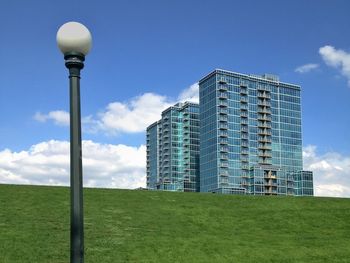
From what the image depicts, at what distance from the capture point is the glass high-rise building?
163375 mm

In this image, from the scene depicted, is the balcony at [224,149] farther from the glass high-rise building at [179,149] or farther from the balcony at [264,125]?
the glass high-rise building at [179,149]

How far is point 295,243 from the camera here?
822 inches

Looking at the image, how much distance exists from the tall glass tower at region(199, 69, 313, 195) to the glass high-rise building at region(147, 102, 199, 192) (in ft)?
46.9

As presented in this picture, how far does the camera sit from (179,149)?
Result: 17162 centimetres

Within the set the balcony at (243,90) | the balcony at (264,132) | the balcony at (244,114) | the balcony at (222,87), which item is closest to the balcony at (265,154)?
the balcony at (264,132)

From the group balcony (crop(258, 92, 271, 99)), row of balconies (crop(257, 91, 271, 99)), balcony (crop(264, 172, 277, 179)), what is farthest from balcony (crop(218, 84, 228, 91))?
balcony (crop(264, 172, 277, 179))

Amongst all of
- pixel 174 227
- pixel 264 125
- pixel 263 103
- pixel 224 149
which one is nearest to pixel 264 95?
pixel 263 103

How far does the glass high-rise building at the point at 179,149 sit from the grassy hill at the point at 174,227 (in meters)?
132

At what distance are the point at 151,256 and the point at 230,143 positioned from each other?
126 meters

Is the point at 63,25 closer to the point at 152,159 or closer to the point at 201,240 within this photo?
the point at 201,240

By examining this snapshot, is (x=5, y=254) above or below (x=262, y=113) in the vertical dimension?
below

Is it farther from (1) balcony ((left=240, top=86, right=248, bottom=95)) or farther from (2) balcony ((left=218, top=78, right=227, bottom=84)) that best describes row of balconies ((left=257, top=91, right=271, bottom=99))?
(2) balcony ((left=218, top=78, right=227, bottom=84))

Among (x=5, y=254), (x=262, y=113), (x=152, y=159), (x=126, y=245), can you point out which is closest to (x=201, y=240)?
(x=126, y=245)

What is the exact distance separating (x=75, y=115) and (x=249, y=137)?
5543 inches
